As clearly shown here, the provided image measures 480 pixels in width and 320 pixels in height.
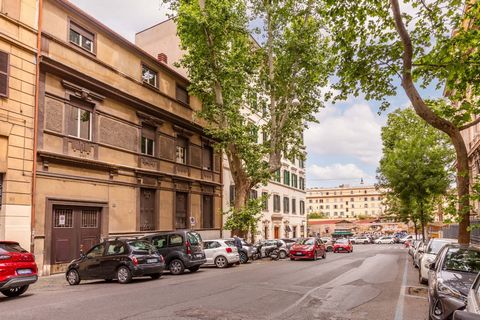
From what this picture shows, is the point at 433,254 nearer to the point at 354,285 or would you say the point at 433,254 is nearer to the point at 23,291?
the point at 354,285

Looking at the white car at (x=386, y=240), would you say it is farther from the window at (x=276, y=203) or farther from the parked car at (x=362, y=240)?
the window at (x=276, y=203)

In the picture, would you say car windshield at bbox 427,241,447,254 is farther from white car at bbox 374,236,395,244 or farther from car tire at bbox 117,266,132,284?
white car at bbox 374,236,395,244

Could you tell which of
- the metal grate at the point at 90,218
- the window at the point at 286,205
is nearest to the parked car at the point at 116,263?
the metal grate at the point at 90,218

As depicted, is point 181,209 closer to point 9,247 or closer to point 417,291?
point 9,247

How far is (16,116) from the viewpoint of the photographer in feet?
56.1

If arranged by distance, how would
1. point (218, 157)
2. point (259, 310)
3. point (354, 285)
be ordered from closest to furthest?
point (259, 310) < point (354, 285) < point (218, 157)

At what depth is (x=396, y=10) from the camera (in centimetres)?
1124

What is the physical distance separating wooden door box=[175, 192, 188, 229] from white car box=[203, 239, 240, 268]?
6007 millimetres

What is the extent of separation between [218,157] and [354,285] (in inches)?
815

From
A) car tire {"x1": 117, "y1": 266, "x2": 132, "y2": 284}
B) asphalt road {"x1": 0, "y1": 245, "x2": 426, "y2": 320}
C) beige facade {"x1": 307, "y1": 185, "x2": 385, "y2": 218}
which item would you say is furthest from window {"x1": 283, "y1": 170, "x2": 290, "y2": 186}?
beige facade {"x1": 307, "y1": 185, "x2": 385, "y2": 218}

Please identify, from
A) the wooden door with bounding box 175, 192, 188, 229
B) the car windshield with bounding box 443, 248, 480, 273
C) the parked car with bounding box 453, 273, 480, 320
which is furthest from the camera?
the wooden door with bounding box 175, 192, 188, 229

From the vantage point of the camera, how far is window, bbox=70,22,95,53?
67.4 feet

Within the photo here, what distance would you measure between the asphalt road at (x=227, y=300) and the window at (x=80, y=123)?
284 inches

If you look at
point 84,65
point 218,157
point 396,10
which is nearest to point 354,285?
point 396,10
